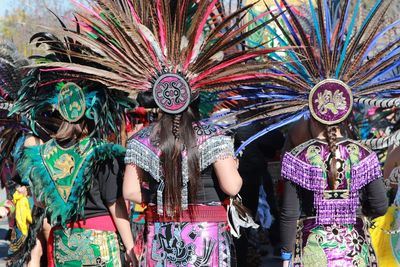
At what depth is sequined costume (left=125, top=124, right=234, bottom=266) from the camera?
389 cm

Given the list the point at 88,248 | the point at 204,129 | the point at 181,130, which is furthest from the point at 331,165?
the point at 88,248

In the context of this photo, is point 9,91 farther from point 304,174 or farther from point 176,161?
point 304,174

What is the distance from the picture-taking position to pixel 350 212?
12.6 ft

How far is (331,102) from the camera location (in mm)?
3889

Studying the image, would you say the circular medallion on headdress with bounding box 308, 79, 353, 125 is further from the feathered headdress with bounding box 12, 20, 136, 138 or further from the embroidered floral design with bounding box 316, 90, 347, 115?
the feathered headdress with bounding box 12, 20, 136, 138

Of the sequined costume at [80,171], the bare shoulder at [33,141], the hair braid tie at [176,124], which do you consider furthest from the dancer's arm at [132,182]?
the bare shoulder at [33,141]

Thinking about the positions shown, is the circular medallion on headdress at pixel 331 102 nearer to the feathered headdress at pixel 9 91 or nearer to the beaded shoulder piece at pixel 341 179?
the beaded shoulder piece at pixel 341 179

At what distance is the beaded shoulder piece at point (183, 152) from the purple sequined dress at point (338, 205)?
14.7 inches

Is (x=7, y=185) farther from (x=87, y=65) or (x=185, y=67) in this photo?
(x=185, y=67)

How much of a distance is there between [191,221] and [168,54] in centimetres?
87

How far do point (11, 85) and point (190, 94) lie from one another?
246cm

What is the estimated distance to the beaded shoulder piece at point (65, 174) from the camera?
4.39 m

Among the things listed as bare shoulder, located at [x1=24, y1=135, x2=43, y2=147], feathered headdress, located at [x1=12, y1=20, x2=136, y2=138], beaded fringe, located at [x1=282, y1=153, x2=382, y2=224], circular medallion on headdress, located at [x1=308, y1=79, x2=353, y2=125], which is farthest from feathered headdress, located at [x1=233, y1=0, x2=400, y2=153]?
bare shoulder, located at [x1=24, y1=135, x2=43, y2=147]

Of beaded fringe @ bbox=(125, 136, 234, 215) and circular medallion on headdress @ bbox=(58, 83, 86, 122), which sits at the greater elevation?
circular medallion on headdress @ bbox=(58, 83, 86, 122)
